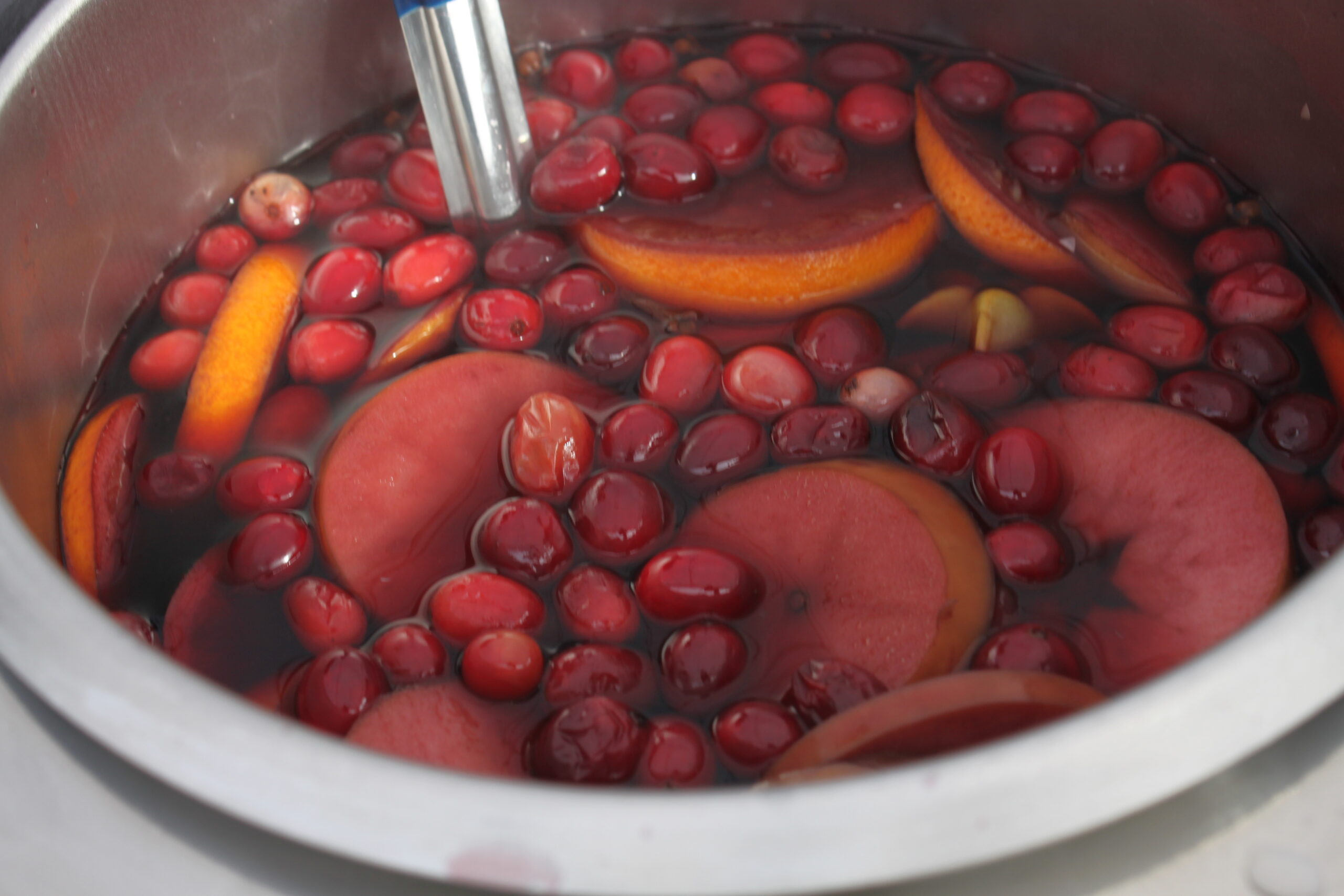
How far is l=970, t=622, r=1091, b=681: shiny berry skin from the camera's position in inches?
29.7

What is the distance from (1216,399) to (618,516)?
513mm

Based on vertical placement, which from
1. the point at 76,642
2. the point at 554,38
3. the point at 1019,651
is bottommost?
the point at 1019,651

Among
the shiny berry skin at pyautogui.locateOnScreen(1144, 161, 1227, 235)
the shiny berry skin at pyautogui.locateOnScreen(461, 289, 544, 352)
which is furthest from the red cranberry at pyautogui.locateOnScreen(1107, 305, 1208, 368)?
the shiny berry skin at pyautogui.locateOnScreen(461, 289, 544, 352)

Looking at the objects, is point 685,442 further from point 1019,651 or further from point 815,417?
point 1019,651

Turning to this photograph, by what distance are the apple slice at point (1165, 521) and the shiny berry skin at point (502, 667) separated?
1.32ft

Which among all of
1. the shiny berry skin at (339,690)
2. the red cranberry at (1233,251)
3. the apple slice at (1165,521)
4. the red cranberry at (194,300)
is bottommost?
the apple slice at (1165,521)

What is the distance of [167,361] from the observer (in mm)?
1045

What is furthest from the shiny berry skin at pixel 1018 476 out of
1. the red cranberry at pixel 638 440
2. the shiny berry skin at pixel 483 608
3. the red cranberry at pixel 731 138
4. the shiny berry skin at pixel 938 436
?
the red cranberry at pixel 731 138

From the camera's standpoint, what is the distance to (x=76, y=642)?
57 cm

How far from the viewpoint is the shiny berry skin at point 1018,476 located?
87 centimetres

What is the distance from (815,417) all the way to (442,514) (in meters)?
0.32

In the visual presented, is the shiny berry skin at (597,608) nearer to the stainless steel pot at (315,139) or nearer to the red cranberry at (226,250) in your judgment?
the stainless steel pot at (315,139)

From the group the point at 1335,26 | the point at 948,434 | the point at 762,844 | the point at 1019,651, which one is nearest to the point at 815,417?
the point at 948,434

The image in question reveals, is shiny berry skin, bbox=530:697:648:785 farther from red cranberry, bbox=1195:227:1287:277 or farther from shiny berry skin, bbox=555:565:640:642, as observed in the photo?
red cranberry, bbox=1195:227:1287:277
